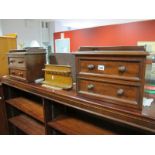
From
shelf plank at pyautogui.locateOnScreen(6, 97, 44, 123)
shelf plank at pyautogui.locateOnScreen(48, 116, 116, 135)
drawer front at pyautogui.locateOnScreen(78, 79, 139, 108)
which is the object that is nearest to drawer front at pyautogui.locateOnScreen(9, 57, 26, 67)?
shelf plank at pyautogui.locateOnScreen(6, 97, 44, 123)

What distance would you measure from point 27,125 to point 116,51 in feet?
4.21

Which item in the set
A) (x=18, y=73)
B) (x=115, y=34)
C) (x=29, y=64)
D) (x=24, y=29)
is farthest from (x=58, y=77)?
(x=24, y=29)

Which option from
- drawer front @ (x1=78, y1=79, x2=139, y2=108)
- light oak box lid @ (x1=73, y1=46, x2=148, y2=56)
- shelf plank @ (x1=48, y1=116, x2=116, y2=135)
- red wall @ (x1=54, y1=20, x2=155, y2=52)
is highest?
red wall @ (x1=54, y1=20, x2=155, y2=52)

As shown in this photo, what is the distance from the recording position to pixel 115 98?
0.84 m

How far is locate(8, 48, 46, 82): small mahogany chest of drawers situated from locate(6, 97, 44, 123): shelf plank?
306 mm

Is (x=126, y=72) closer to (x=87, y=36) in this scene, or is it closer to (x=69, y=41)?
(x=87, y=36)

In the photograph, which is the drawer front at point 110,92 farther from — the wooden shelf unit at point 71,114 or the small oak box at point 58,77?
the small oak box at point 58,77

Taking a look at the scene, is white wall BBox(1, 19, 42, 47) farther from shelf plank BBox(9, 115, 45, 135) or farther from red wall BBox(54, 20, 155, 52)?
shelf plank BBox(9, 115, 45, 135)

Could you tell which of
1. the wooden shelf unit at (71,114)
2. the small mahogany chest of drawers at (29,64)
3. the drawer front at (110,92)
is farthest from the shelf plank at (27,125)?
the drawer front at (110,92)

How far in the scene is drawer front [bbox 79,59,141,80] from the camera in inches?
30.0

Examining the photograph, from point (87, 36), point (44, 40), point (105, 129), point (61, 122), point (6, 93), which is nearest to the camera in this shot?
point (105, 129)

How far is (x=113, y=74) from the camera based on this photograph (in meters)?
0.84
